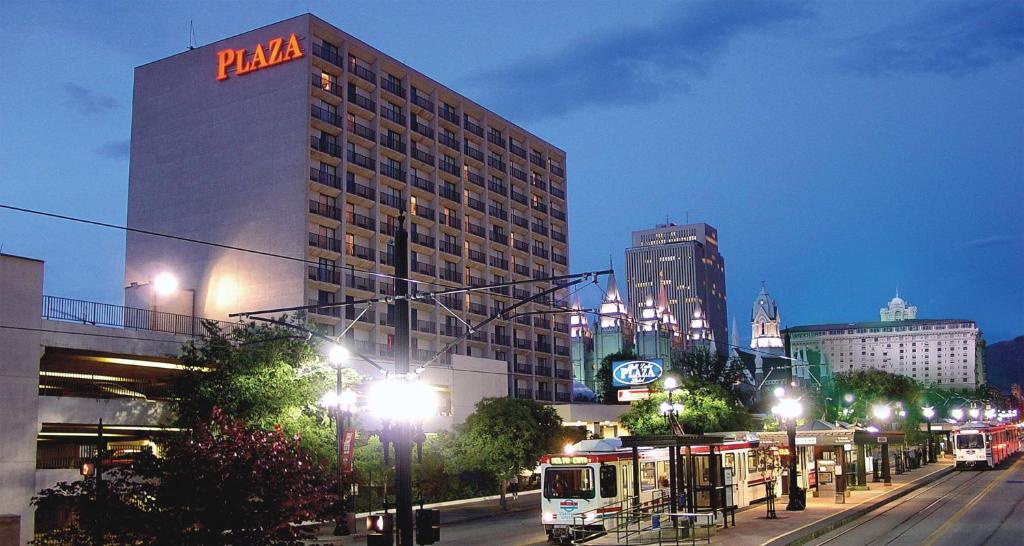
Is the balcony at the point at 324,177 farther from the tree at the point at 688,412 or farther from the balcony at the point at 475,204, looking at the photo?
the tree at the point at 688,412

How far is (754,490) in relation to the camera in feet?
142

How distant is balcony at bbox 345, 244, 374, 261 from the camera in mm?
79875

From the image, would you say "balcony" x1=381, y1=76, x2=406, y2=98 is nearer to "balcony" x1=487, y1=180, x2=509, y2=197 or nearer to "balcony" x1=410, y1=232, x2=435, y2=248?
"balcony" x1=410, y1=232, x2=435, y2=248

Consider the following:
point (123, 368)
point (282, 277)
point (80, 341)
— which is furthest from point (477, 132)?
point (80, 341)

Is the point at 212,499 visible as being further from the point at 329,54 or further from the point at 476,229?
the point at 476,229

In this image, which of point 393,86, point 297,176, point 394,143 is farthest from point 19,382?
point 393,86

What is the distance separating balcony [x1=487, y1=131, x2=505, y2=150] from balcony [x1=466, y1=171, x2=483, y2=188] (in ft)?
14.8

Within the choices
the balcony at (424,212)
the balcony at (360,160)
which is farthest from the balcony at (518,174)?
the balcony at (360,160)

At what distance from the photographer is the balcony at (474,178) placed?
320 feet

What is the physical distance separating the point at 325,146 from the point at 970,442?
53.3m

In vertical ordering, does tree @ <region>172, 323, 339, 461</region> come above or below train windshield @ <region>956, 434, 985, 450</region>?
above

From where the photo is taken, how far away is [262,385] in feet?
136

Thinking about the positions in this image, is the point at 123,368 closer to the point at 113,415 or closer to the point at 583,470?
the point at 113,415

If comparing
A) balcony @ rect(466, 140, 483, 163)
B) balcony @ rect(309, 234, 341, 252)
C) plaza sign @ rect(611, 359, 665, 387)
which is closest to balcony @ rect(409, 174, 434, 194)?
balcony @ rect(466, 140, 483, 163)
